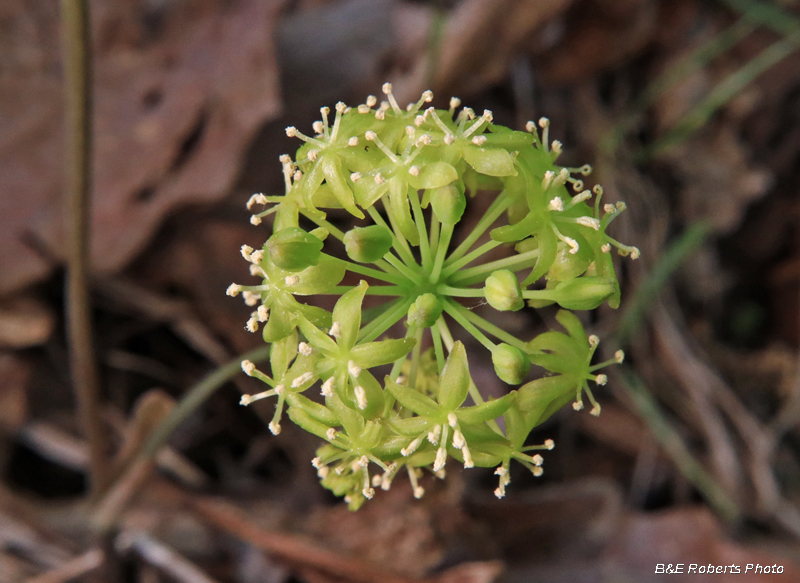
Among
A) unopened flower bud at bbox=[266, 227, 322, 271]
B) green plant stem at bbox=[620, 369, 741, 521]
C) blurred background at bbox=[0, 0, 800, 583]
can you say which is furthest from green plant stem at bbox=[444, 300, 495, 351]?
green plant stem at bbox=[620, 369, 741, 521]

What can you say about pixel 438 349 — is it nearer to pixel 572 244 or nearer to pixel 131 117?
pixel 572 244

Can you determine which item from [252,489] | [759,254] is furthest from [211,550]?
[759,254]

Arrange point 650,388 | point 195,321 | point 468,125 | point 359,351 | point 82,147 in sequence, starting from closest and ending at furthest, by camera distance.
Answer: point 359,351 < point 468,125 < point 82,147 < point 195,321 < point 650,388

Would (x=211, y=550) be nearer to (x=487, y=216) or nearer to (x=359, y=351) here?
(x=359, y=351)

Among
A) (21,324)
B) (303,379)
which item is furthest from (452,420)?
(21,324)

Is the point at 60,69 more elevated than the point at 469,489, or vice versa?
the point at 60,69

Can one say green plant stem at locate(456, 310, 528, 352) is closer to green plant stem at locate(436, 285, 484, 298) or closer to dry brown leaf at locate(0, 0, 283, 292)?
green plant stem at locate(436, 285, 484, 298)

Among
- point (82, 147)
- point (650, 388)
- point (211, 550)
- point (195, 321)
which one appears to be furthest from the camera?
point (650, 388)

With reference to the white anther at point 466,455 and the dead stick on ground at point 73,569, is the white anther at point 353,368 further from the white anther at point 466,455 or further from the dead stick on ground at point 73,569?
the dead stick on ground at point 73,569
